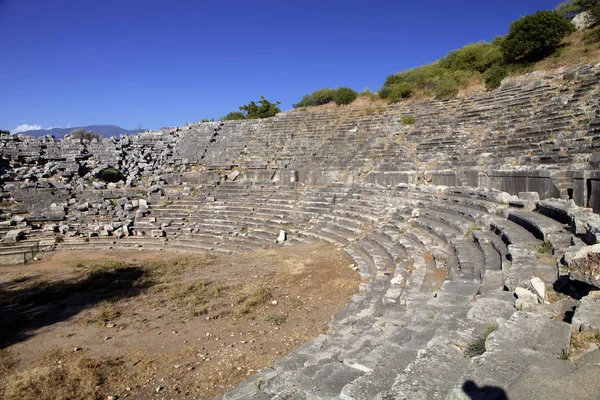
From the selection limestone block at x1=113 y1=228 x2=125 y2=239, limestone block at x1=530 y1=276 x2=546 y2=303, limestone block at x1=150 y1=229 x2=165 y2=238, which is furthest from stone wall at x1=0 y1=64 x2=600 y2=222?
limestone block at x1=530 y1=276 x2=546 y2=303

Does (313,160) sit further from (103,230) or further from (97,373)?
(97,373)

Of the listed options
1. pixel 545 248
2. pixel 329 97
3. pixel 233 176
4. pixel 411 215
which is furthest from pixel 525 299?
pixel 329 97

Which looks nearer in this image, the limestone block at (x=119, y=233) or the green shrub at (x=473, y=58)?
the limestone block at (x=119, y=233)

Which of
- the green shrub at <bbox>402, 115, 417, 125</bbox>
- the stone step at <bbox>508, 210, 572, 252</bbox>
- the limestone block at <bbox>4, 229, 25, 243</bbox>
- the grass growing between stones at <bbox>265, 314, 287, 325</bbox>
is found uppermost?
the green shrub at <bbox>402, 115, 417, 125</bbox>

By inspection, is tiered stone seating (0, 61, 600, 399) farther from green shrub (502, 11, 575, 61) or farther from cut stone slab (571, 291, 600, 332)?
green shrub (502, 11, 575, 61)

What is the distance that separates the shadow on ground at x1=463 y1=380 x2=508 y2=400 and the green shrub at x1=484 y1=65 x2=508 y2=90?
17911 mm

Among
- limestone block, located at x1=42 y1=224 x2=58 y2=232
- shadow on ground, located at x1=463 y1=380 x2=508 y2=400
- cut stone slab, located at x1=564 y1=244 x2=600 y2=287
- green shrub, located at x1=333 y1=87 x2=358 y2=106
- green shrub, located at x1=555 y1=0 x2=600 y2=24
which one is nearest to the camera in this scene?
Answer: shadow on ground, located at x1=463 y1=380 x2=508 y2=400

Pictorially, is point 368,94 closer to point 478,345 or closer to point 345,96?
point 345,96

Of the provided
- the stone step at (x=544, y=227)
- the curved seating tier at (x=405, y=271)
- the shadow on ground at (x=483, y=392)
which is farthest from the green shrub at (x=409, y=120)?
the shadow on ground at (x=483, y=392)

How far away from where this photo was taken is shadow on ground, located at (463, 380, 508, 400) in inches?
90.1

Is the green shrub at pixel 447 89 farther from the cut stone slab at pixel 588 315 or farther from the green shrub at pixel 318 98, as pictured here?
the cut stone slab at pixel 588 315

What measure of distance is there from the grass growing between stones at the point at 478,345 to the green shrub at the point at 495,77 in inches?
664

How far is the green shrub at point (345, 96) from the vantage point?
23.6 meters

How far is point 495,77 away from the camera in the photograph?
684 inches
